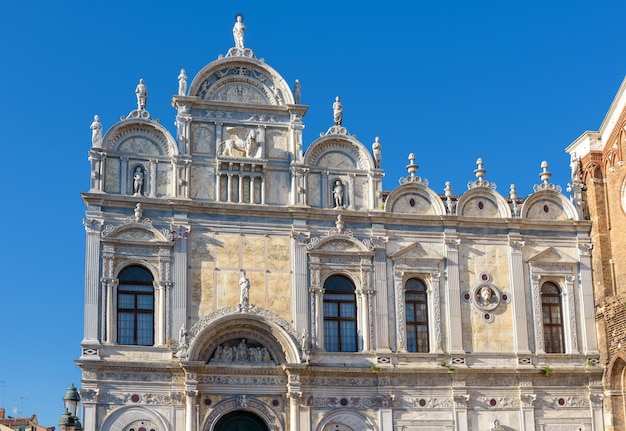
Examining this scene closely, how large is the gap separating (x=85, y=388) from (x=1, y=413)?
27.7 m

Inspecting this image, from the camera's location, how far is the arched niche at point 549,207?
3192 cm

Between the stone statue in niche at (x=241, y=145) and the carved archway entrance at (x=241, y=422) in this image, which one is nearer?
the carved archway entrance at (x=241, y=422)

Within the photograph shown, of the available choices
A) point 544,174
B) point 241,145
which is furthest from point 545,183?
point 241,145

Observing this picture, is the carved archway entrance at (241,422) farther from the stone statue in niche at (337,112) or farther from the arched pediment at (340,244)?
the stone statue in niche at (337,112)

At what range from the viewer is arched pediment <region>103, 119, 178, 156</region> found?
29234mm

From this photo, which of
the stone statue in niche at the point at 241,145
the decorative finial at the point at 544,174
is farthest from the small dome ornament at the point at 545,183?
the stone statue in niche at the point at 241,145

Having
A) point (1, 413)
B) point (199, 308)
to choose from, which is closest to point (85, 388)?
point (199, 308)

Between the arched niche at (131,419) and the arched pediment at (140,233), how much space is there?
14.7ft

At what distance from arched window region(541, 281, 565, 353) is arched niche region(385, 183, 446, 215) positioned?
4.04 metres

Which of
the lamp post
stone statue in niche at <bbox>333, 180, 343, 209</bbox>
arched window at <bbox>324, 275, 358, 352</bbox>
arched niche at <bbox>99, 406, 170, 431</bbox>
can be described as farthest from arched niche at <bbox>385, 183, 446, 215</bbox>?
the lamp post

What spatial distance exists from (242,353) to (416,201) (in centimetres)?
703

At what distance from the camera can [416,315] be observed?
3031 centimetres

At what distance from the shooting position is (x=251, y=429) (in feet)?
92.8

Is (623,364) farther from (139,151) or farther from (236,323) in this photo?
(139,151)
